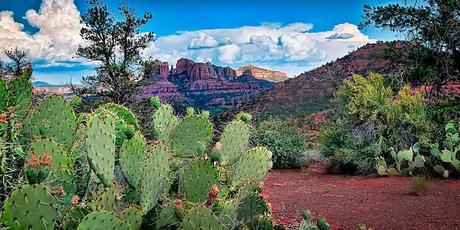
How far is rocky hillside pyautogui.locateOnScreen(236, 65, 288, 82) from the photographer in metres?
96.9

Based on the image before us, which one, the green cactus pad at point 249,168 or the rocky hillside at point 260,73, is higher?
the rocky hillside at point 260,73

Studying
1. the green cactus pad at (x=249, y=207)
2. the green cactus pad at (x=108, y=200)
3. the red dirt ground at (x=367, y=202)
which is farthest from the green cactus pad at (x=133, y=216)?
the red dirt ground at (x=367, y=202)

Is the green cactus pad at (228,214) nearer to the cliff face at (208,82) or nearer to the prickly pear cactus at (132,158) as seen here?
the prickly pear cactus at (132,158)

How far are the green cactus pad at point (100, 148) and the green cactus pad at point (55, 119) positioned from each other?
362 millimetres

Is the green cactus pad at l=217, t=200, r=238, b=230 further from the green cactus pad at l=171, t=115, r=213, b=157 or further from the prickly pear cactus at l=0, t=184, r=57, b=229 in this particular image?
the prickly pear cactus at l=0, t=184, r=57, b=229

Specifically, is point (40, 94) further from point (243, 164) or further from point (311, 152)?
point (311, 152)

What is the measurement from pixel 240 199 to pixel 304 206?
617 cm

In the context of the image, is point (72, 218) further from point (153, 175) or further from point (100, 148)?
point (153, 175)

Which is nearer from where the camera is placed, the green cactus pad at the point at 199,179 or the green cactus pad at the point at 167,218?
the green cactus pad at the point at 167,218

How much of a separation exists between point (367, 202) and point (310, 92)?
40.7 m

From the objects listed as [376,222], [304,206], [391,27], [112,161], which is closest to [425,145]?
[391,27]

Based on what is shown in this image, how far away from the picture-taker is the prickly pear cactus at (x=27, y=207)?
2545mm

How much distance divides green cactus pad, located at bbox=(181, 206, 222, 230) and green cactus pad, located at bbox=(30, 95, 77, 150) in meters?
1.06

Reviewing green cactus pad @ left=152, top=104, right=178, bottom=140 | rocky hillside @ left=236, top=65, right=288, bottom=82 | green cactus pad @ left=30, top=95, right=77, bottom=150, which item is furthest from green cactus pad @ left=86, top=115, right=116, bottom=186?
rocky hillside @ left=236, top=65, right=288, bottom=82
